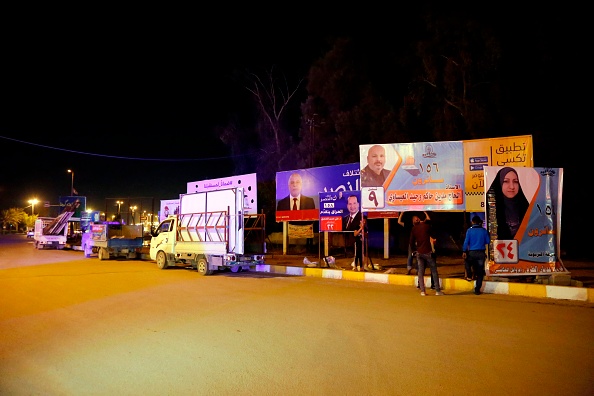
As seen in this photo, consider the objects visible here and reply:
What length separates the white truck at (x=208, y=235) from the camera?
1402 centimetres

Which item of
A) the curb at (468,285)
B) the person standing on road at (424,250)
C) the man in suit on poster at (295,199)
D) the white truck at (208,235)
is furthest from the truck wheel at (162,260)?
the person standing on road at (424,250)

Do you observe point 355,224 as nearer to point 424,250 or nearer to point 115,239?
Result: point 424,250

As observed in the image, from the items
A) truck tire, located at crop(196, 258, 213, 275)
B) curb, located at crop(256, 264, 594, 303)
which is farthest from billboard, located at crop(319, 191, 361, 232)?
truck tire, located at crop(196, 258, 213, 275)

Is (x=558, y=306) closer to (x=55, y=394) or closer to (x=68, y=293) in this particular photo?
(x=55, y=394)

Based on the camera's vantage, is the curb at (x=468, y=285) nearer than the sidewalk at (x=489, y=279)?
Yes

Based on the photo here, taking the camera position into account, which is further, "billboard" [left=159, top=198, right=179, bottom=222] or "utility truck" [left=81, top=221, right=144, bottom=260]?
"billboard" [left=159, top=198, right=179, bottom=222]

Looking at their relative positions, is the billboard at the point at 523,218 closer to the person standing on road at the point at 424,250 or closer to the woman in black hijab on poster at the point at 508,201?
the woman in black hijab on poster at the point at 508,201

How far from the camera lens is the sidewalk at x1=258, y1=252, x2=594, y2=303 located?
9820 mm

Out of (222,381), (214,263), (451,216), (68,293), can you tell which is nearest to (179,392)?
(222,381)

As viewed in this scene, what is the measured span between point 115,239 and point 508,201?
1831 centimetres

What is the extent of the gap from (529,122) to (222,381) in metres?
19.5

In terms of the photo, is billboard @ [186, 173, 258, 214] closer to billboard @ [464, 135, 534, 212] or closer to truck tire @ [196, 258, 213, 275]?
truck tire @ [196, 258, 213, 275]

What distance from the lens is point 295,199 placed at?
71.4 feet

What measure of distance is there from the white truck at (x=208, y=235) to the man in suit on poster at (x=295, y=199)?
5873mm
